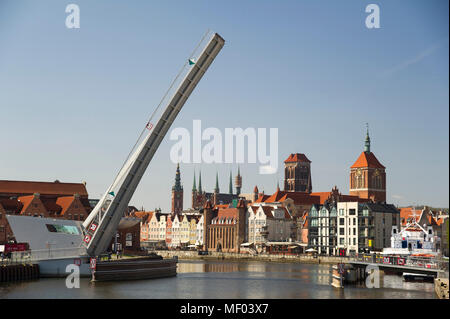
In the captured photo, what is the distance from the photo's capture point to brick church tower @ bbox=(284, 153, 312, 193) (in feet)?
515

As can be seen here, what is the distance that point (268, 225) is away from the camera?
109 meters

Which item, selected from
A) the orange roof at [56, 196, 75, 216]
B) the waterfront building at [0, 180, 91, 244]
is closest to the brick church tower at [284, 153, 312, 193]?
the waterfront building at [0, 180, 91, 244]

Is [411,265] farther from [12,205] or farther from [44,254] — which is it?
[12,205]

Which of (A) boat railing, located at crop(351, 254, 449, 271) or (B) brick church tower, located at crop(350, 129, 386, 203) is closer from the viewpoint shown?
(A) boat railing, located at crop(351, 254, 449, 271)

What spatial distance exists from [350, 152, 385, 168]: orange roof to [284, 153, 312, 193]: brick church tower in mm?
24893

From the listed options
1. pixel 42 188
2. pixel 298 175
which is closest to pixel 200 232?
pixel 298 175

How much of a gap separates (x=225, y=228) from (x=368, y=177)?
3357cm

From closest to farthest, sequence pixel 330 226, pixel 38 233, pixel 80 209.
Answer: pixel 38 233
pixel 80 209
pixel 330 226

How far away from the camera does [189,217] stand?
13338cm

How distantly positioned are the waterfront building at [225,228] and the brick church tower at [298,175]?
39.5 metres

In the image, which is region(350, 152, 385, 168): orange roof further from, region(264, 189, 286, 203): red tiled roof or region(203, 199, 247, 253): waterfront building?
region(203, 199, 247, 253): waterfront building
